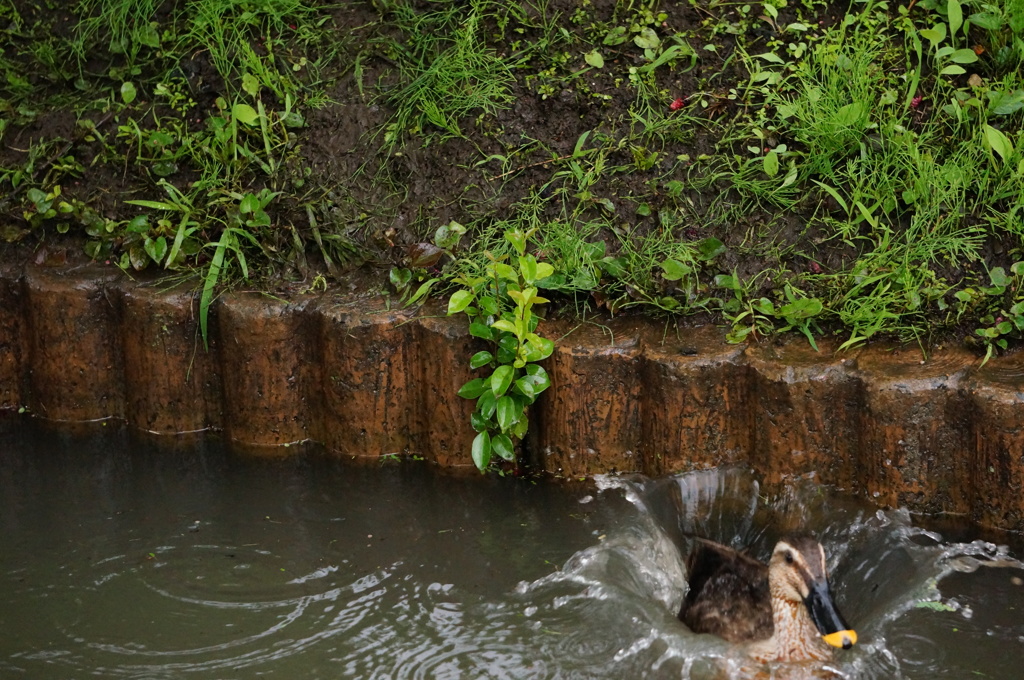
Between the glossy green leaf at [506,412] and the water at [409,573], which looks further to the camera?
the glossy green leaf at [506,412]

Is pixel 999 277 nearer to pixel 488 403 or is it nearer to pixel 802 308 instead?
pixel 802 308

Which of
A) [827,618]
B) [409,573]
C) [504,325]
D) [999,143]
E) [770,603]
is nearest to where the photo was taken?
[827,618]

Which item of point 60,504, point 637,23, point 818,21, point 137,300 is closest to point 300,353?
point 137,300

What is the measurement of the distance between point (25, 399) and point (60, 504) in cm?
91

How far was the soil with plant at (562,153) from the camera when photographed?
445cm

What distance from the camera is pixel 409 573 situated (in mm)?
4012

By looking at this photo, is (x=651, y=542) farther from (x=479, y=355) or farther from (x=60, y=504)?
(x=60, y=504)

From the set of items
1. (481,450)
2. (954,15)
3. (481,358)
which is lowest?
(481,450)

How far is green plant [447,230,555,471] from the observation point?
422 centimetres

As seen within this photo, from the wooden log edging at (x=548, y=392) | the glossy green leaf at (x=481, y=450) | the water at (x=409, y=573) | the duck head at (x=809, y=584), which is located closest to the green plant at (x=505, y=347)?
the glossy green leaf at (x=481, y=450)

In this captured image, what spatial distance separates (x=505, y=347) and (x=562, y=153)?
1.06 m

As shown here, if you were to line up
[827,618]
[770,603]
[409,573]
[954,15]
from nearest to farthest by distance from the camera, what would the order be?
[827,618], [770,603], [409,573], [954,15]

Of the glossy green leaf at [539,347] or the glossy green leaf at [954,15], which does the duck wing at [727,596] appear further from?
the glossy green leaf at [954,15]

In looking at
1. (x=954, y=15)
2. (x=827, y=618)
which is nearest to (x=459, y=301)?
(x=827, y=618)
